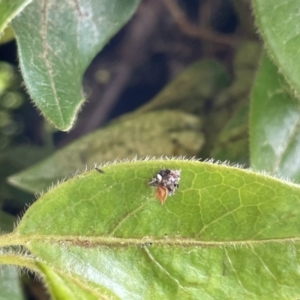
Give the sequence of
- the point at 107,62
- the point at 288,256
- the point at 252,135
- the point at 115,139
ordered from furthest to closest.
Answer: the point at 107,62
the point at 115,139
the point at 252,135
the point at 288,256

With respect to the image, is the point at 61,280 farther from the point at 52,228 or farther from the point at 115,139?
the point at 115,139

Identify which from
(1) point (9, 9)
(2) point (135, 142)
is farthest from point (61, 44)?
(2) point (135, 142)

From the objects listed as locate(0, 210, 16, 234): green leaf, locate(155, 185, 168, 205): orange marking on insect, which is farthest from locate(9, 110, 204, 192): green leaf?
locate(155, 185, 168, 205): orange marking on insect

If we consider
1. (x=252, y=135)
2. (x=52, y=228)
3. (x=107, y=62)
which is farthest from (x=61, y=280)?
(x=107, y=62)

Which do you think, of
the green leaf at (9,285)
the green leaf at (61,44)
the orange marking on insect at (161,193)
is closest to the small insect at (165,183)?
the orange marking on insect at (161,193)

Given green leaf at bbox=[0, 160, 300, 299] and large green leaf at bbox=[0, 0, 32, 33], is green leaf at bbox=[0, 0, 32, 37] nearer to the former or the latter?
large green leaf at bbox=[0, 0, 32, 33]

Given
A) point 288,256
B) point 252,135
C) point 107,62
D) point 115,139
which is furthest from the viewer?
point 107,62
